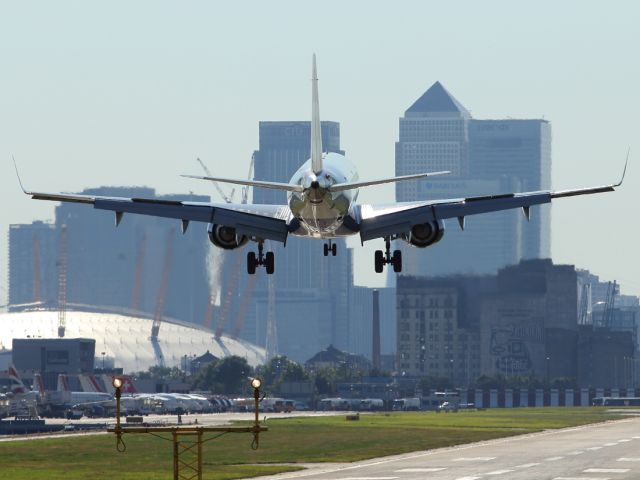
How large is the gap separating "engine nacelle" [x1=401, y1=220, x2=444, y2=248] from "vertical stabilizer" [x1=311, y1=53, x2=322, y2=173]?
28.0 ft

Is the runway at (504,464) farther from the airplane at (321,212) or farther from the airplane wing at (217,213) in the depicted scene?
the airplane wing at (217,213)

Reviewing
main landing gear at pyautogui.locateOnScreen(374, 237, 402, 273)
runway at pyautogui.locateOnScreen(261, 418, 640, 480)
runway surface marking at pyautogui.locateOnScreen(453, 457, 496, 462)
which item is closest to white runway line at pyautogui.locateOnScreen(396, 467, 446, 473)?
runway at pyautogui.locateOnScreen(261, 418, 640, 480)

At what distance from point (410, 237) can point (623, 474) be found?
46.7 metres

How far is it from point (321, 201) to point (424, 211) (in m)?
8.44

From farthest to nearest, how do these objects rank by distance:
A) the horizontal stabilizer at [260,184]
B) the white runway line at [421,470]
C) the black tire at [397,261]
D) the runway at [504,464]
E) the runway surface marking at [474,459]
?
the runway surface marking at [474,459], the white runway line at [421,470], the runway at [504,464], the black tire at [397,261], the horizontal stabilizer at [260,184]

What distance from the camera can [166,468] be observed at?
164125 millimetres

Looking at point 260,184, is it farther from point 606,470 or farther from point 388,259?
point 606,470

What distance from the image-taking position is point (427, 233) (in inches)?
4173

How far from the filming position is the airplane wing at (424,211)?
103562 mm

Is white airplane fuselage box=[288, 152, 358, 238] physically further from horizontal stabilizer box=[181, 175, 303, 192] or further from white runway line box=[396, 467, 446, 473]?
white runway line box=[396, 467, 446, 473]

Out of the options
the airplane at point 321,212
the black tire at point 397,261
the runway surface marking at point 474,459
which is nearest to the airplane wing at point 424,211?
the airplane at point 321,212

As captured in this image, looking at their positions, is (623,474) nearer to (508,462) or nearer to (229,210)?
(508,462)

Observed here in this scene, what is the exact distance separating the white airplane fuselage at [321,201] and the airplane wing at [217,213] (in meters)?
1.42

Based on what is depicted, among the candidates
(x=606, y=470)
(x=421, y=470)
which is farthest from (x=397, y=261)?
(x=606, y=470)
